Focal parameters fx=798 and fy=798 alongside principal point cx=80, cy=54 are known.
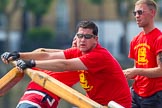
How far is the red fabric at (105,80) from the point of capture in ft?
28.0

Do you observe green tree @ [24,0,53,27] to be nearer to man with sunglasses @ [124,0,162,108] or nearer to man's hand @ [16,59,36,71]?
man with sunglasses @ [124,0,162,108]

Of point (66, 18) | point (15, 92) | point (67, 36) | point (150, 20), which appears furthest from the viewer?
point (66, 18)

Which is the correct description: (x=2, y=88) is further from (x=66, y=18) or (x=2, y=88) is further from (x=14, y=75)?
(x=66, y=18)

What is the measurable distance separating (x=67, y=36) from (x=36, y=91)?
49.3 metres

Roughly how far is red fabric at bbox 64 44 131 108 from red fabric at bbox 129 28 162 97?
0.56 meters

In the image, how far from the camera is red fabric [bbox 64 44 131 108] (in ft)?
28.0

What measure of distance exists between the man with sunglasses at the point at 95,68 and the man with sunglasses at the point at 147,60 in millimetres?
381

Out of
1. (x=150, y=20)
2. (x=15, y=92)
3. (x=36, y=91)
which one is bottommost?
(x=15, y=92)

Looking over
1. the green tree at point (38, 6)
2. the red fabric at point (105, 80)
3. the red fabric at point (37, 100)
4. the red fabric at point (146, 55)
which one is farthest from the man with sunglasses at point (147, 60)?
the green tree at point (38, 6)

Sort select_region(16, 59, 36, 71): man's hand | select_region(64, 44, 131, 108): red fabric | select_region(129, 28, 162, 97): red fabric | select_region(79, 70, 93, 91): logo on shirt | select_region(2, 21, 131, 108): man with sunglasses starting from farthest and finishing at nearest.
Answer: select_region(129, 28, 162, 97): red fabric, select_region(79, 70, 93, 91): logo on shirt, select_region(64, 44, 131, 108): red fabric, select_region(2, 21, 131, 108): man with sunglasses, select_region(16, 59, 36, 71): man's hand

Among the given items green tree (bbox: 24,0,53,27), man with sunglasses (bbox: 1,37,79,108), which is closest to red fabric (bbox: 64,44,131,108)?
man with sunglasses (bbox: 1,37,79,108)

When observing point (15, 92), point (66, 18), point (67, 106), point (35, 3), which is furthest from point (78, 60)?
point (66, 18)

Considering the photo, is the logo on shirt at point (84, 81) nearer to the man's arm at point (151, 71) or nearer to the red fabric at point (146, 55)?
the man's arm at point (151, 71)

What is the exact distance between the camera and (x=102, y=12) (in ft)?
204
